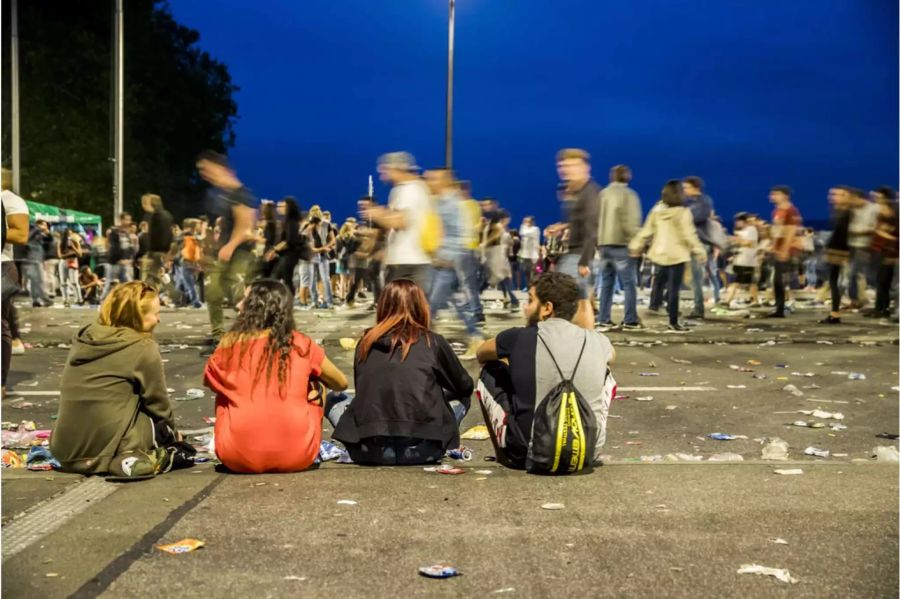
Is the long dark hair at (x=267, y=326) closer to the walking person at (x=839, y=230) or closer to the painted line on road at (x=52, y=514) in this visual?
the painted line on road at (x=52, y=514)

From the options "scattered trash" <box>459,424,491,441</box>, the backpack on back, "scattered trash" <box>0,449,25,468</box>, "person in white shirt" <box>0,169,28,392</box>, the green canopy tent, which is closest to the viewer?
the backpack on back

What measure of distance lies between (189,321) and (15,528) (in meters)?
12.9

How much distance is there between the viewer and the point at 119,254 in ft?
68.0

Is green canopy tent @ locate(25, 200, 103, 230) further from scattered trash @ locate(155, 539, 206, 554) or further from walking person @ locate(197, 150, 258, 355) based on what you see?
scattered trash @ locate(155, 539, 206, 554)

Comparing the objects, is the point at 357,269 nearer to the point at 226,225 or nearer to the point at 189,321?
the point at 189,321

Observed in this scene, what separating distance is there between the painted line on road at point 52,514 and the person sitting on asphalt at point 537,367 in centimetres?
203

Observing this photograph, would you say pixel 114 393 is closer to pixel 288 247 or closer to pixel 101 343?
pixel 101 343

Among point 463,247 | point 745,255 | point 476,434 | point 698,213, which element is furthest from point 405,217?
point 745,255

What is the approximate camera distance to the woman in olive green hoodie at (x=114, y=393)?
5910 millimetres

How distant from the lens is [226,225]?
11.7m

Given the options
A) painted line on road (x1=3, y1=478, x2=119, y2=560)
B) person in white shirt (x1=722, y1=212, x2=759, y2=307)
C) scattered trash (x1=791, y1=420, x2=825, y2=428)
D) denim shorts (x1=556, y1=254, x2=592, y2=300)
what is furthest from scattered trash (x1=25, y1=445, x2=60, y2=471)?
person in white shirt (x1=722, y1=212, x2=759, y2=307)

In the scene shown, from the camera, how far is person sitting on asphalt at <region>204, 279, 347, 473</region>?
5867 millimetres

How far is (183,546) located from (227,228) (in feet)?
24.7

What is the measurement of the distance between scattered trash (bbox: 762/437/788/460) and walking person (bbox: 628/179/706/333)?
25.7 ft
